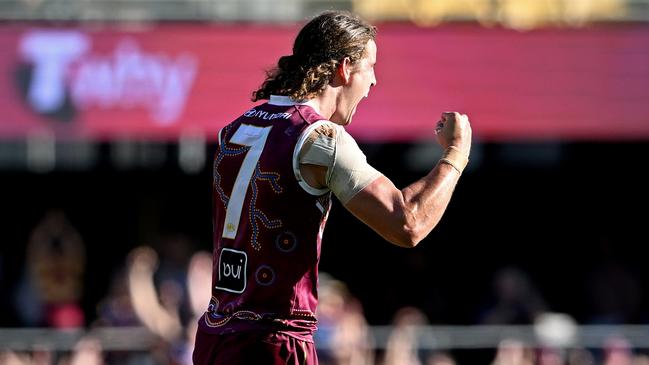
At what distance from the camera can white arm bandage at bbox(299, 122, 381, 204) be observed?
12.5 feet

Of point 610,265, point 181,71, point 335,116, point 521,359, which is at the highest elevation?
point 181,71

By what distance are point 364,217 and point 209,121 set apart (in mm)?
6725

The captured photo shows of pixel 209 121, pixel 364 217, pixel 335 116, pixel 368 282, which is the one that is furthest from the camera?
pixel 368 282

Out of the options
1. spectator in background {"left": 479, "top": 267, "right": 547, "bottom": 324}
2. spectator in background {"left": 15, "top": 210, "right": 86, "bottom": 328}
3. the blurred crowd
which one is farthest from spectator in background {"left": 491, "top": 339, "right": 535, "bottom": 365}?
spectator in background {"left": 15, "top": 210, "right": 86, "bottom": 328}

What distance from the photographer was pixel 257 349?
3.90 metres

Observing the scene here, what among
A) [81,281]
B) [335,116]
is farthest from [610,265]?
[335,116]

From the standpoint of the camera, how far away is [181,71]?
10.5m

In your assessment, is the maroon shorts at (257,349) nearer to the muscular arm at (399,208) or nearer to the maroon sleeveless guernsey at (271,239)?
the maroon sleeveless guernsey at (271,239)

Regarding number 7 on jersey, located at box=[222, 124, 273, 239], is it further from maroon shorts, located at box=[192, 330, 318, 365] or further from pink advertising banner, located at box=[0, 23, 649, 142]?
pink advertising banner, located at box=[0, 23, 649, 142]

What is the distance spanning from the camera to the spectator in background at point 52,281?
34.4 feet

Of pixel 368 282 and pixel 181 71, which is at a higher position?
pixel 181 71

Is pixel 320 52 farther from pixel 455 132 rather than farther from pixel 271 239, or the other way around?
pixel 271 239

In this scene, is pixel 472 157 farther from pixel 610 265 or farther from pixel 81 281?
pixel 81 281

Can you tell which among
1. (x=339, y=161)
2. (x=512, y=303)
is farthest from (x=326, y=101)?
(x=512, y=303)
